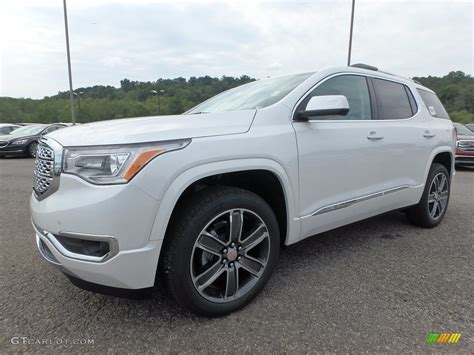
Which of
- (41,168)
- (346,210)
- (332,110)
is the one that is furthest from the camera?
(346,210)

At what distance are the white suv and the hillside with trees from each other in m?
12.9

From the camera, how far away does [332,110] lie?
2.34 metres

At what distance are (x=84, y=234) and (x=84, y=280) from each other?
0.99ft

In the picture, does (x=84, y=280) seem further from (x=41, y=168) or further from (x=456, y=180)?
(x=456, y=180)

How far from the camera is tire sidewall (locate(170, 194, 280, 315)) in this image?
1.92 meters

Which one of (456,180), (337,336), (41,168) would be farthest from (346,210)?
(456,180)

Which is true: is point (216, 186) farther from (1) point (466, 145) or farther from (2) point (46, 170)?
(1) point (466, 145)

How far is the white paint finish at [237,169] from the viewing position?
176 cm

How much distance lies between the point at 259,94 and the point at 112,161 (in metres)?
1.57

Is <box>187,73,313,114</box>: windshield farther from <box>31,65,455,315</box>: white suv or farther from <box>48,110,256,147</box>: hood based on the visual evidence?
<box>48,110,256,147</box>: hood

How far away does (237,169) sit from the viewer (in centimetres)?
210

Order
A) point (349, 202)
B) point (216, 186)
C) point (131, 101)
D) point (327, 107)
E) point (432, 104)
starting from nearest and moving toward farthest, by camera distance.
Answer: point (216, 186)
point (327, 107)
point (349, 202)
point (432, 104)
point (131, 101)

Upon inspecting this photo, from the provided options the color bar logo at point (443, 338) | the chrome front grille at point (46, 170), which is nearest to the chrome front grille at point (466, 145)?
the color bar logo at point (443, 338)

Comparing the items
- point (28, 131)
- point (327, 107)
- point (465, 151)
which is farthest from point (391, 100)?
point (28, 131)
